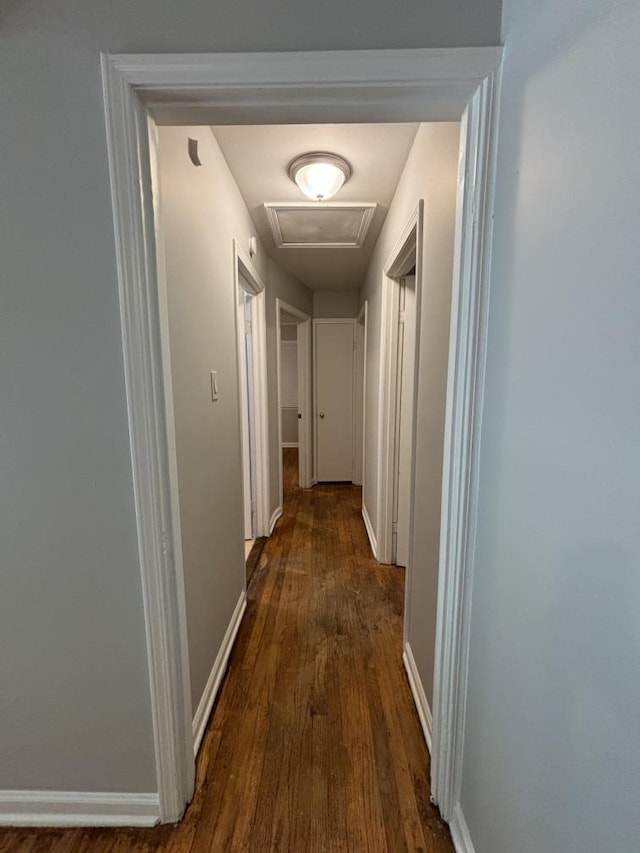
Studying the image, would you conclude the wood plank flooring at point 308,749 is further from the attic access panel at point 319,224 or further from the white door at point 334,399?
the attic access panel at point 319,224

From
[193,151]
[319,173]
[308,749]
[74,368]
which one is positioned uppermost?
[319,173]

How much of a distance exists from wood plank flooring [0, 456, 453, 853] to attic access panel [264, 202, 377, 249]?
2.38 m

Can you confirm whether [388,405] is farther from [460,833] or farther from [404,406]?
[460,833]

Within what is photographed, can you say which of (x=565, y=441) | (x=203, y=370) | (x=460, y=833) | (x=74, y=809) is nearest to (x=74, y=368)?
(x=203, y=370)

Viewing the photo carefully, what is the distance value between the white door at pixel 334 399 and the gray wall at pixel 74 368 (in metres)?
3.51

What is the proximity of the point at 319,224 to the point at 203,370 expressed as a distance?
5.11 feet

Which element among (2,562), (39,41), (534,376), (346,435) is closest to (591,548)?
(534,376)

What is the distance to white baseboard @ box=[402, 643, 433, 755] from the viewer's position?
1.37 metres

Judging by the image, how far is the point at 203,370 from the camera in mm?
1490

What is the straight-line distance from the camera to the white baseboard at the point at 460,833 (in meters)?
1.01

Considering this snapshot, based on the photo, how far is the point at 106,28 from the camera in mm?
829

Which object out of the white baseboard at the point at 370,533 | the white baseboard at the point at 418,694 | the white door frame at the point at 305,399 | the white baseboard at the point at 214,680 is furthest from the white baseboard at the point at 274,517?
the white baseboard at the point at 418,694

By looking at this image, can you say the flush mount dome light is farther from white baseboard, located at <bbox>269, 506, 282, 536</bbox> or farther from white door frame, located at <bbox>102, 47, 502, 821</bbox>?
white baseboard, located at <bbox>269, 506, 282, 536</bbox>

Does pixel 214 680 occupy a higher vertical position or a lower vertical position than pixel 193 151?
lower
